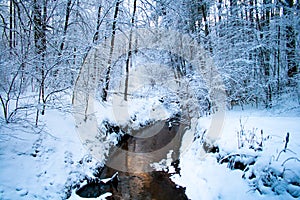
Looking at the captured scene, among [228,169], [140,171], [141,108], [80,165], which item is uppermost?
[141,108]

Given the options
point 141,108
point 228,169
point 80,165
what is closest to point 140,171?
point 80,165

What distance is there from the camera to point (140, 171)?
733 cm

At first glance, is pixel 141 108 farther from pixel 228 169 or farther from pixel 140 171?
pixel 228 169

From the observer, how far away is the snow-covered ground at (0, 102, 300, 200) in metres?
3.97

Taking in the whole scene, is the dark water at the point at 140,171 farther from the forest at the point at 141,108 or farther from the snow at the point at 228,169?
the snow at the point at 228,169

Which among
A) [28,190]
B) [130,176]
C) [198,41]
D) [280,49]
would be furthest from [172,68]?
[28,190]

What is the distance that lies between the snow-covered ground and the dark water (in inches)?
17.1

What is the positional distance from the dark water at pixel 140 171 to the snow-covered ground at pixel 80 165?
1.43 feet

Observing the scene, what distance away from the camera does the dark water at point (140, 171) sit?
566 cm

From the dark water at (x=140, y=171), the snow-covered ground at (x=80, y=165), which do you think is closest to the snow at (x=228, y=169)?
the snow-covered ground at (x=80, y=165)

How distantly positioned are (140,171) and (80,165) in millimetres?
2324

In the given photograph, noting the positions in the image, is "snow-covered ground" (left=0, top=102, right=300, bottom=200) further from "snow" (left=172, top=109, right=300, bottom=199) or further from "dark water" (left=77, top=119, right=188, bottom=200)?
"dark water" (left=77, top=119, right=188, bottom=200)

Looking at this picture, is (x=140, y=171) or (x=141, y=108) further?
(x=141, y=108)

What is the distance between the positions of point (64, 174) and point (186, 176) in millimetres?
3597
